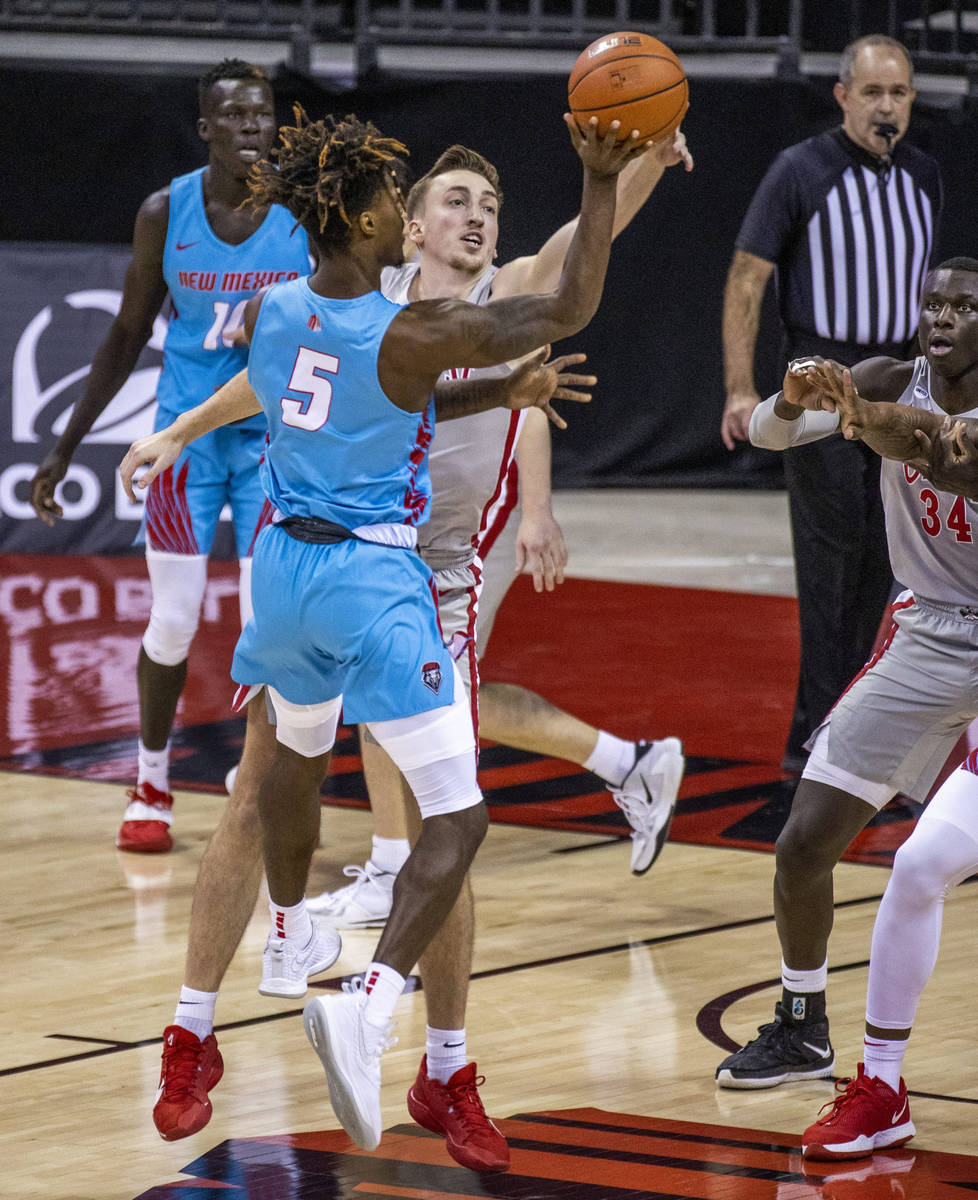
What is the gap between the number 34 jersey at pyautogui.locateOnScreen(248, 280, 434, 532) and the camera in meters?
3.68

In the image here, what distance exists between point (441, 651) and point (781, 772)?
324cm

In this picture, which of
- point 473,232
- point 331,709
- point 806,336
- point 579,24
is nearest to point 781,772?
point 806,336

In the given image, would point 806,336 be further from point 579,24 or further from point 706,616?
point 579,24

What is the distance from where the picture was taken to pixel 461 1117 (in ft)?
12.5

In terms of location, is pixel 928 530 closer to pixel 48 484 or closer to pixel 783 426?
pixel 783 426

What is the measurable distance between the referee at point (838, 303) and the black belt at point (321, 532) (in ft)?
10.4

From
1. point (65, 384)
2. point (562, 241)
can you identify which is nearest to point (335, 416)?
point (562, 241)

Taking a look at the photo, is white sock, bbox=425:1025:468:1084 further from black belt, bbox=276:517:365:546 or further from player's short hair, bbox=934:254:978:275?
player's short hair, bbox=934:254:978:275

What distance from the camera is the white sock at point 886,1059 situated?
391cm

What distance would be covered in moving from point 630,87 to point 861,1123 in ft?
6.38

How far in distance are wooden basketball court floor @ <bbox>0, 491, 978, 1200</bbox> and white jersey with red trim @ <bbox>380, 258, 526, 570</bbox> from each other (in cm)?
103

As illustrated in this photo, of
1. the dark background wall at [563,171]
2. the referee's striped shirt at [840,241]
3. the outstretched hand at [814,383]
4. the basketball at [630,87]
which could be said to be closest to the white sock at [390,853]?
the outstretched hand at [814,383]

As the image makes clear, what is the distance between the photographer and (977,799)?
382 centimetres

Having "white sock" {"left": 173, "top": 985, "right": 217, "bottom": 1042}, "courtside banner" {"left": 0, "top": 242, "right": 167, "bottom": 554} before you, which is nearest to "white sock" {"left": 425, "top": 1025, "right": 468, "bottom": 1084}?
"white sock" {"left": 173, "top": 985, "right": 217, "bottom": 1042}
